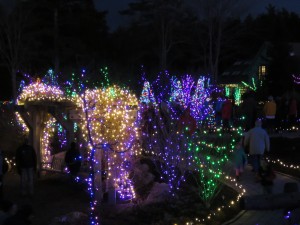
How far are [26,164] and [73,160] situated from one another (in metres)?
1.72

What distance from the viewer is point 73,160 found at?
1461 centimetres

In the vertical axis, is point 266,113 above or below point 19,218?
above

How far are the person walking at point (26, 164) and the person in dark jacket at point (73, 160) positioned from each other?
1370 millimetres

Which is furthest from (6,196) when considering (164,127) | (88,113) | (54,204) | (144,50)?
(144,50)

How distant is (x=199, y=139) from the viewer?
11969 mm

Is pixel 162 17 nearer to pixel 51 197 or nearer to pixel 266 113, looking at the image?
pixel 266 113

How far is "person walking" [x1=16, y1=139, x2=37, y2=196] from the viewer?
1308 cm

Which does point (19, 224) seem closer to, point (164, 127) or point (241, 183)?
point (164, 127)

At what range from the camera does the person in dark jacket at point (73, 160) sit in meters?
14.5

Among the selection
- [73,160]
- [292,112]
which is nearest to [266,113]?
[292,112]

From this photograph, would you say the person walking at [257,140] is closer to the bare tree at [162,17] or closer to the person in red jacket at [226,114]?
the person in red jacket at [226,114]

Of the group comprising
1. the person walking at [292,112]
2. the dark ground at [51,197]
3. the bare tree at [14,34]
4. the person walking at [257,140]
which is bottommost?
the dark ground at [51,197]

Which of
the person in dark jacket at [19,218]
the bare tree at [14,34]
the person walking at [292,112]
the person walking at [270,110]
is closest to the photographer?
the person in dark jacket at [19,218]

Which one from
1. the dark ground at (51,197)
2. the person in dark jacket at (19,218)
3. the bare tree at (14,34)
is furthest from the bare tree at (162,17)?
the person in dark jacket at (19,218)
